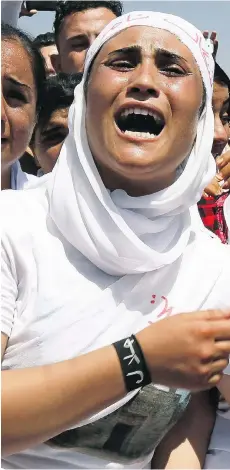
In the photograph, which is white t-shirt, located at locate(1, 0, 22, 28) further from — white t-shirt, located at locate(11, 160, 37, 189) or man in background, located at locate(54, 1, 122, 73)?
man in background, located at locate(54, 1, 122, 73)

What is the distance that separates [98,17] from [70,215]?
227 cm

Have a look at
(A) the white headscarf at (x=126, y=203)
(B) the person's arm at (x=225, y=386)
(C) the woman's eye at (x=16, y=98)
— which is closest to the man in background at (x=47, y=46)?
(C) the woman's eye at (x=16, y=98)

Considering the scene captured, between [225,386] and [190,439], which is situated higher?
[225,386]

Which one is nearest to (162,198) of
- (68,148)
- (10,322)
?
(68,148)

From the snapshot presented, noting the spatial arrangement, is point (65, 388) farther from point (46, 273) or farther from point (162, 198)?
point (162, 198)

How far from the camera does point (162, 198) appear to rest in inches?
57.0

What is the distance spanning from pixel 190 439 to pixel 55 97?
166 cm

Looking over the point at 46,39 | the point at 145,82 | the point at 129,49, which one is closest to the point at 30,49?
the point at 129,49

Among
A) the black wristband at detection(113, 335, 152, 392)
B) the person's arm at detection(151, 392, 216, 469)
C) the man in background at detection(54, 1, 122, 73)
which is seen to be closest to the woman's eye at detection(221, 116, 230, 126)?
the man in background at detection(54, 1, 122, 73)

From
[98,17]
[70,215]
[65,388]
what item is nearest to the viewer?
[65,388]

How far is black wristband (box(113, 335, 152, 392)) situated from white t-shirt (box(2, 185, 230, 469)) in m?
0.25

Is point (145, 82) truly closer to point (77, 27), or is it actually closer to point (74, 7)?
point (77, 27)

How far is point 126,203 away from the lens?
145 centimetres

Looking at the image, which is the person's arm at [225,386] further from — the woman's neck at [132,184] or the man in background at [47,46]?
the man in background at [47,46]
